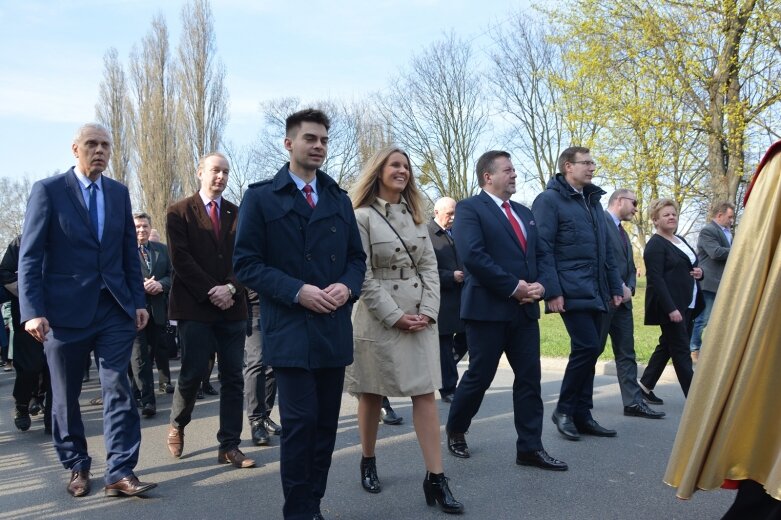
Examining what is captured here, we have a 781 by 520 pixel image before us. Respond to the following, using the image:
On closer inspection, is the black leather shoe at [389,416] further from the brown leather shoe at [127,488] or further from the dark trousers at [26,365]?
the dark trousers at [26,365]

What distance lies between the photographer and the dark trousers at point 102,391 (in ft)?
15.3

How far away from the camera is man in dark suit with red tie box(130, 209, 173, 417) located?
7789 mm

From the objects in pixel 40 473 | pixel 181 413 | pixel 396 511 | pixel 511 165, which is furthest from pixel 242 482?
pixel 511 165

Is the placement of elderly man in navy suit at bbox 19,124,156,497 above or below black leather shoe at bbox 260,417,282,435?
above

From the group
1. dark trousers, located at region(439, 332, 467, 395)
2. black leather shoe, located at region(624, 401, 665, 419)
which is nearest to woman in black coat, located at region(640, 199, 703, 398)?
black leather shoe, located at region(624, 401, 665, 419)

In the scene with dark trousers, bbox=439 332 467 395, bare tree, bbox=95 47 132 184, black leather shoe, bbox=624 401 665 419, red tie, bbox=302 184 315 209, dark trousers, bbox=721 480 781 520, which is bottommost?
black leather shoe, bbox=624 401 665 419

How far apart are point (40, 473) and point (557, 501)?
377 cm

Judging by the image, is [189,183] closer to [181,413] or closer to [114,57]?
[114,57]

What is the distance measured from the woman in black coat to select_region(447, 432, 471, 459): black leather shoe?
2598 mm

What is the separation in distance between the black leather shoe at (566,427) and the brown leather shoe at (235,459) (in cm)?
256

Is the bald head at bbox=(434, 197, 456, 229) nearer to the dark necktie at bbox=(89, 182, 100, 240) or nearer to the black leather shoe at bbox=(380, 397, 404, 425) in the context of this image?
the black leather shoe at bbox=(380, 397, 404, 425)

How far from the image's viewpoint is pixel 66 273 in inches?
186

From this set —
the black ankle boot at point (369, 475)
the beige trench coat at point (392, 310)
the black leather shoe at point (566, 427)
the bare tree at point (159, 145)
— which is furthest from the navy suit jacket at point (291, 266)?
the bare tree at point (159, 145)

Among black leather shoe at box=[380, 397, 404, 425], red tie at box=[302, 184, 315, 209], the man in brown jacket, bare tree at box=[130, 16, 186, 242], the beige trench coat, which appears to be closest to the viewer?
red tie at box=[302, 184, 315, 209]
